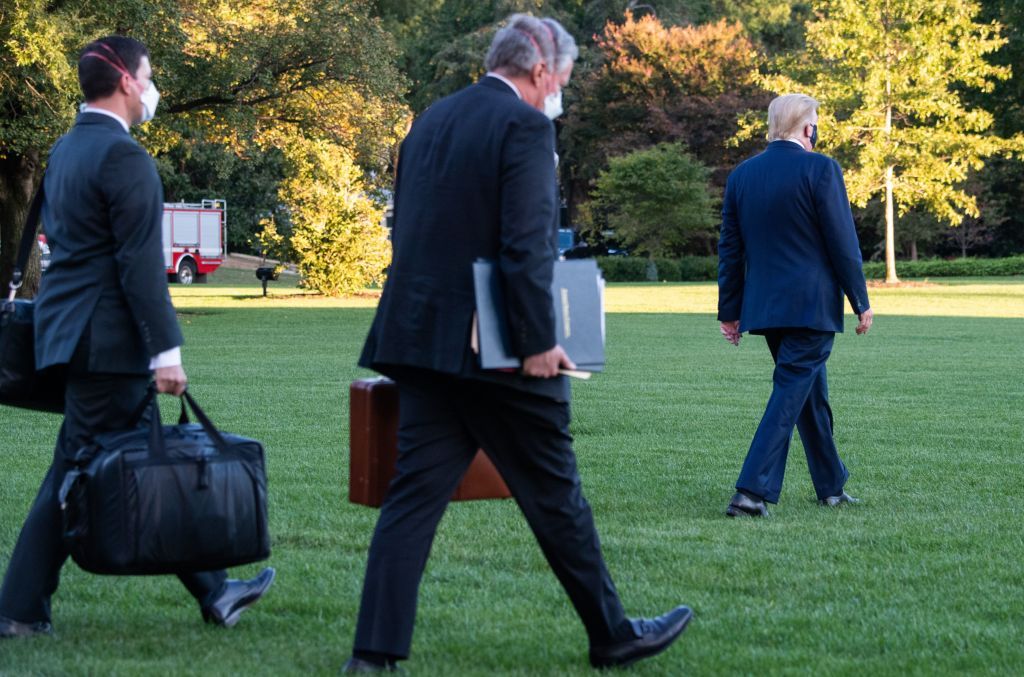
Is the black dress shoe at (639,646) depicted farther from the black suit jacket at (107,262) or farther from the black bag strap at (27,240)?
the black bag strap at (27,240)

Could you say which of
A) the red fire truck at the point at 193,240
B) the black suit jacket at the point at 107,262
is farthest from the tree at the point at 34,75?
the red fire truck at the point at 193,240

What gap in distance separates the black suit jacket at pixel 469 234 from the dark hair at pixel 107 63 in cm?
100

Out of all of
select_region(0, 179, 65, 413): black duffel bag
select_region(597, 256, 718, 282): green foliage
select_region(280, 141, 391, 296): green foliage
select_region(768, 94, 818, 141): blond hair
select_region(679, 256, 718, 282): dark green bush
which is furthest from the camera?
select_region(679, 256, 718, 282): dark green bush

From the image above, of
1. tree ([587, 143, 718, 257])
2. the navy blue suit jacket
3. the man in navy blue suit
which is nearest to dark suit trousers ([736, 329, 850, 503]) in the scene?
the man in navy blue suit

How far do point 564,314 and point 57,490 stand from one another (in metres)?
1.73

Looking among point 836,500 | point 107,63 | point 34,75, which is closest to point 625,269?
point 34,75

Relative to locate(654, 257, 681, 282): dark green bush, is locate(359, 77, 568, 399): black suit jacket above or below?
below

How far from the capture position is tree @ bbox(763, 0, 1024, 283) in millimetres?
41094

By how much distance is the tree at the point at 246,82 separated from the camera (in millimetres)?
22013

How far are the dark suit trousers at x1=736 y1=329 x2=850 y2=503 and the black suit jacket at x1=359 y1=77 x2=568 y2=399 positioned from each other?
3.13 meters

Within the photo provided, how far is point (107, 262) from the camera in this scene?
174 inches

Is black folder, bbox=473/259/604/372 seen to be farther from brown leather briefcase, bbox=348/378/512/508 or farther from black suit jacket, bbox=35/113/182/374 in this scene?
black suit jacket, bbox=35/113/182/374

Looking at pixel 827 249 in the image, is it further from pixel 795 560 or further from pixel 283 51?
pixel 283 51

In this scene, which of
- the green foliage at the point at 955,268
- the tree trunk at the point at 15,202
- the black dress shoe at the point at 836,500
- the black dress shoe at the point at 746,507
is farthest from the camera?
the green foliage at the point at 955,268
